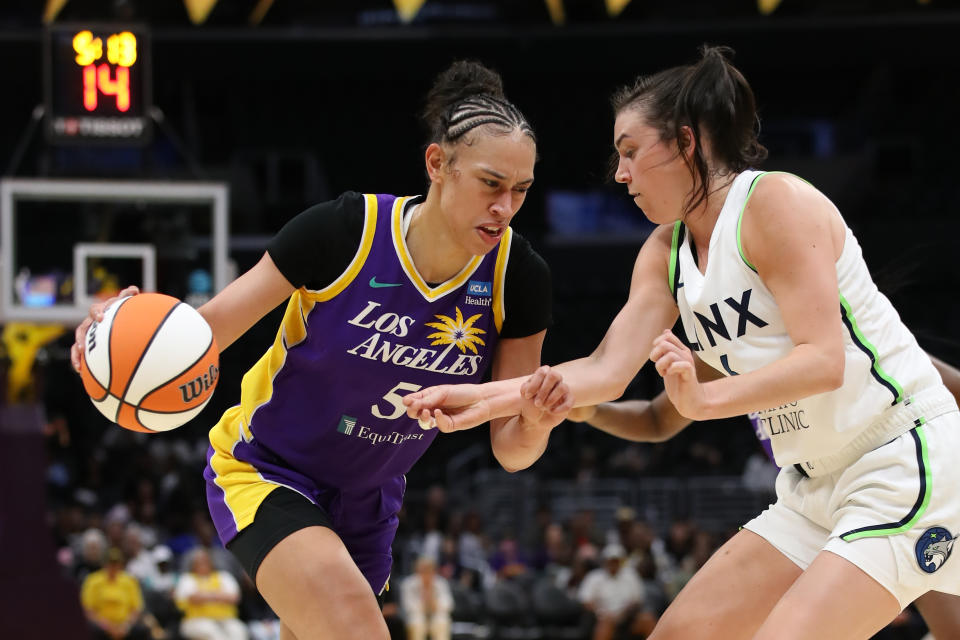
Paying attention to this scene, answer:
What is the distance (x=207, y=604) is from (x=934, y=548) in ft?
Answer: 27.0

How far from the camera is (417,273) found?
11.3ft

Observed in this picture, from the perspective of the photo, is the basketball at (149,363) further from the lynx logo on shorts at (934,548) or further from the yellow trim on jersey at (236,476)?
the lynx logo on shorts at (934,548)

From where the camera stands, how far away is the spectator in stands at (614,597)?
1053cm

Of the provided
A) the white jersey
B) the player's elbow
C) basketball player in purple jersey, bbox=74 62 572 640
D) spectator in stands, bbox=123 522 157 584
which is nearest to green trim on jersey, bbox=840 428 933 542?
the white jersey

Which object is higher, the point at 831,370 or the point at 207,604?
the point at 831,370

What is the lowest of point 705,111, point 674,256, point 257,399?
point 257,399

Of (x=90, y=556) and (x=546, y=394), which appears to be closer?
(x=546, y=394)

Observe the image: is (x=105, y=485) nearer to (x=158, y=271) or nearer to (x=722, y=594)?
(x=158, y=271)

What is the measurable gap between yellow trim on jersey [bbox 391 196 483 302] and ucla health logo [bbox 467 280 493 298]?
2 centimetres

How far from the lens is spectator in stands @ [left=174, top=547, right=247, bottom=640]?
10.1 m

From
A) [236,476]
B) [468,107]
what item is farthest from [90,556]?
[468,107]

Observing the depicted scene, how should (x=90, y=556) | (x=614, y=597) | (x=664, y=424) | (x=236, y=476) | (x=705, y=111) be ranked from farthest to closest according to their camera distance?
(x=90, y=556) < (x=614, y=597) < (x=664, y=424) < (x=236, y=476) < (x=705, y=111)

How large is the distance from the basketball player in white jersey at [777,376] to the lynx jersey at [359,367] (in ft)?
1.21

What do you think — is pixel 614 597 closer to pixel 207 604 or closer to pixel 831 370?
pixel 207 604
